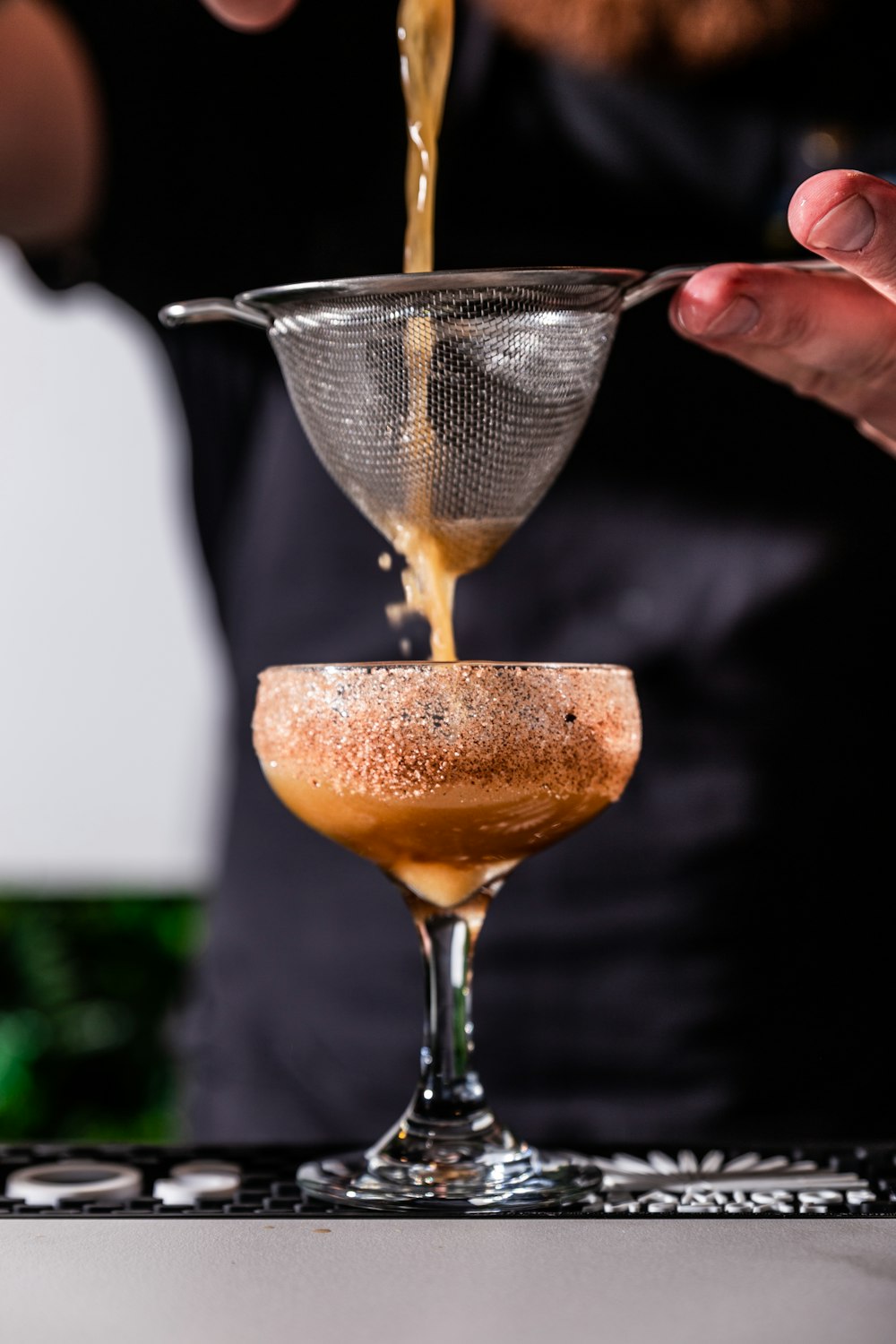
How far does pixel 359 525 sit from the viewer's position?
1571mm

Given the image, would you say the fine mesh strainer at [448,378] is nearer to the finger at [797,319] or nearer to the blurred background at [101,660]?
the finger at [797,319]

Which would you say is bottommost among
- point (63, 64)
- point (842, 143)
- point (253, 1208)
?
point (253, 1208)

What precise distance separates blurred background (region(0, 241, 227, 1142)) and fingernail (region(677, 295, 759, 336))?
7.57 feet

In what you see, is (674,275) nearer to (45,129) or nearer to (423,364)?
(423,364)

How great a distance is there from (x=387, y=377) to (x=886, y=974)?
2.75ft

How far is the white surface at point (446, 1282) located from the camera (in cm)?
60

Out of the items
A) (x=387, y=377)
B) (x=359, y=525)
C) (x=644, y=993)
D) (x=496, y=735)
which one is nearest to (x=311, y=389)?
(x=387, y=377)

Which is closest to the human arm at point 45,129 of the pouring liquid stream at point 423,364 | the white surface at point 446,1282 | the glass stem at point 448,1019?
the pouring liquid stream at point 423,364

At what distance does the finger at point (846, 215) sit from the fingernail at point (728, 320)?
0.07 meters

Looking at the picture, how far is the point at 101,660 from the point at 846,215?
258 centimetres

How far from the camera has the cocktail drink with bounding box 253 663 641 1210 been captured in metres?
0.80

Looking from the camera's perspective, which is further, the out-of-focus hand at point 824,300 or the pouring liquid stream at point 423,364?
the pouring liquid stream at point 423,364

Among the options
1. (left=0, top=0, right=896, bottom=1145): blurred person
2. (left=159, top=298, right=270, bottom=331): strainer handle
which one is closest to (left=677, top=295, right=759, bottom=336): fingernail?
(left=159, top=298, right=270, bottom=331): strainer handle

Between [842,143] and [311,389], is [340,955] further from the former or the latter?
[842,143]
